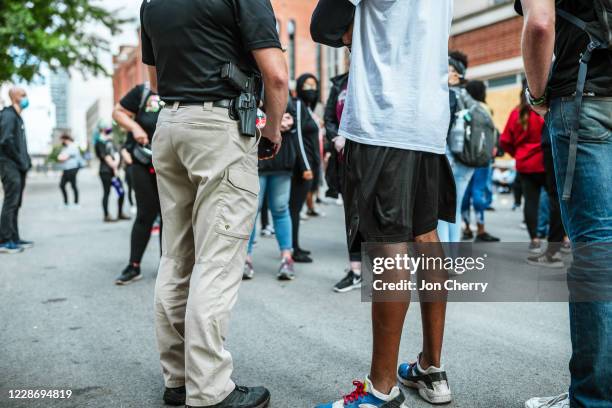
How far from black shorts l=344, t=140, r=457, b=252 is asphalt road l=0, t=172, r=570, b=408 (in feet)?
2.78

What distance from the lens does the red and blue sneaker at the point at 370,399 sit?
224cm

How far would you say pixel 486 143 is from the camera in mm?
5113

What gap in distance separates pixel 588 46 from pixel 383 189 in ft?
2.88

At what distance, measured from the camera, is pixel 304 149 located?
583 centimetres

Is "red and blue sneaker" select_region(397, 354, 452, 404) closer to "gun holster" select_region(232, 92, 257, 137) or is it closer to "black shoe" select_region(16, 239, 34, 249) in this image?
"gun holster" select_region(232, 92, 257, 137)

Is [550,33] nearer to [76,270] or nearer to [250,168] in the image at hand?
[250,168]

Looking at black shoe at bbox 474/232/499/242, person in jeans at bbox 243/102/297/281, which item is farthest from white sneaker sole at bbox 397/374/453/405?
black shoe at bbox 474/232/499/242

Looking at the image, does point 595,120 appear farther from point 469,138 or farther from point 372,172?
point 469,138

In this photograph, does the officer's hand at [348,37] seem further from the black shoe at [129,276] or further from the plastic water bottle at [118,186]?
the plastic water bottle at [118,186]

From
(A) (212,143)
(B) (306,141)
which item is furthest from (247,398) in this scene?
(B) (306,141)

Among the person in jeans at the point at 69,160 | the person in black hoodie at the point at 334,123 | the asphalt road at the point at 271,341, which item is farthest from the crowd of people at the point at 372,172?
the person in jeans at the point at 69,160

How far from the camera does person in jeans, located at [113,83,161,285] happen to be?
4.67 meters

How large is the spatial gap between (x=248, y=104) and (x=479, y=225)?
5609 mm

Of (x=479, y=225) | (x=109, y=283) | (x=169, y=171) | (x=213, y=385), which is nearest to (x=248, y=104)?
(x=169, y=171)
